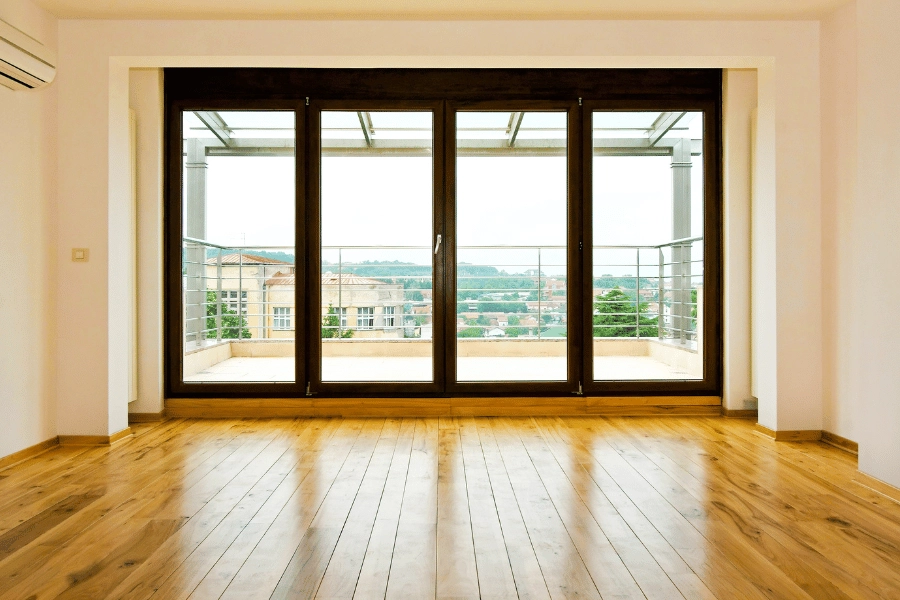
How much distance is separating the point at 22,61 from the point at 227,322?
101 inches

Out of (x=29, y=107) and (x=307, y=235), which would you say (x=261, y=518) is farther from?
(x=29, y=107)

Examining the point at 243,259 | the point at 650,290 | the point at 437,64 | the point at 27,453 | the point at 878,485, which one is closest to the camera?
the point at 878,485

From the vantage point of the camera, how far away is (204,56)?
3.55 metres

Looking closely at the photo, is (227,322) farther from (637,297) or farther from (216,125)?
(637,297)

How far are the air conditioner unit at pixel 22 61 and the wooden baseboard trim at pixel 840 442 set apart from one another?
4.38 meters

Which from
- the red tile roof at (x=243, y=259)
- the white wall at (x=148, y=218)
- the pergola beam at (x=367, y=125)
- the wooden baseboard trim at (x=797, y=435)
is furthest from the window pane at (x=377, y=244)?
the wooden baseboard trim at (x=797, y=435)

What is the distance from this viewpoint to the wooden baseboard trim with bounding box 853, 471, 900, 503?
253 cm

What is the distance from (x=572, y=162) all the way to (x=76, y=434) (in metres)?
3.40

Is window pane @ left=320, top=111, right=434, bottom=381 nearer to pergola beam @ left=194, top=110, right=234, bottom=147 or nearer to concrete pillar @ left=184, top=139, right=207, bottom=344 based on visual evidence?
pergola beam @ left=194, top=110, right=234, bottom=147

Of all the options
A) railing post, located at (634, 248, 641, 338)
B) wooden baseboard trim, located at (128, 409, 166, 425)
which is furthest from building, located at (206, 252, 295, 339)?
railing post, located at (634, 248, 641, 338)

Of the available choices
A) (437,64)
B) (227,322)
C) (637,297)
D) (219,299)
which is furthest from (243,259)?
(637,297)

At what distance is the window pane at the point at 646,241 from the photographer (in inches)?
168

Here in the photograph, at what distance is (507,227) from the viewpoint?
Answer: 4469 millimetres

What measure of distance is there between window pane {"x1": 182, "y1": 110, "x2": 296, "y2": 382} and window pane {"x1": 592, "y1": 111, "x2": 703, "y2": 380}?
212 cm
